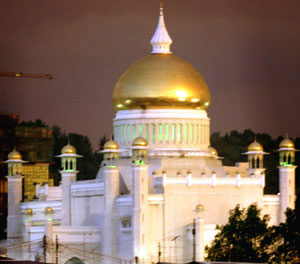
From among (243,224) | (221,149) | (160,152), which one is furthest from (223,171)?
(221,149)

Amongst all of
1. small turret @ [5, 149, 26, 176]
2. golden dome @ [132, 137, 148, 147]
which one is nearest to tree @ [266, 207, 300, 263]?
golden dome @ [132, 137, 148, 147]

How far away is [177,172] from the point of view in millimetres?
107375

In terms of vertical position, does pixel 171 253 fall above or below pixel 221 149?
below

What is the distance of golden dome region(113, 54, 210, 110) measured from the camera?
10962 cm

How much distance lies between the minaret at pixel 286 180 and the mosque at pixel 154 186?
56 mm

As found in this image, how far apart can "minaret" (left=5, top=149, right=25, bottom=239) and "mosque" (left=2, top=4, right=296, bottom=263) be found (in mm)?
59

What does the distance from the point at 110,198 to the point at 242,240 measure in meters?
11.0

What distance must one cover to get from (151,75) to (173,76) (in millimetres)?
1276

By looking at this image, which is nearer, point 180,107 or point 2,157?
point 180,107

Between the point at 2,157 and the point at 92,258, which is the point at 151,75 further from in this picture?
the point at 2,157

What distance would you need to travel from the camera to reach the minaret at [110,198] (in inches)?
4171

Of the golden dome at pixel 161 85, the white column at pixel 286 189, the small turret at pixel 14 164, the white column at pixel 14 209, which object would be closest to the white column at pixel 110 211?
the golden dome at pixel 161 85

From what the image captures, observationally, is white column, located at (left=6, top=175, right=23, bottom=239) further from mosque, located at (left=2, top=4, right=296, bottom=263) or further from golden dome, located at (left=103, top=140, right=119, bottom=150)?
golden dome, located at (left=103, top=140, right=119, bottom=150)

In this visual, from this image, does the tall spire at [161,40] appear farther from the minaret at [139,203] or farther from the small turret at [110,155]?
the minaret at [139,203]
